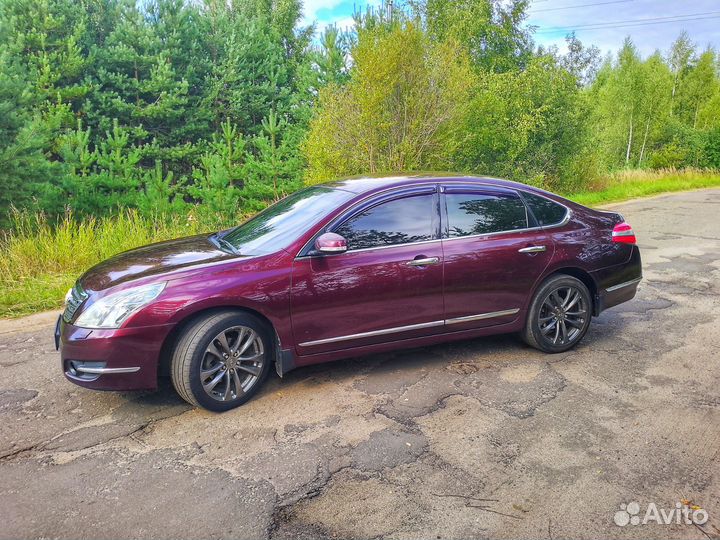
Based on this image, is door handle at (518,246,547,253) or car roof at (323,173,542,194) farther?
door handle at (518,246,547,253)

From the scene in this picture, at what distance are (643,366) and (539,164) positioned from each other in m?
14.0

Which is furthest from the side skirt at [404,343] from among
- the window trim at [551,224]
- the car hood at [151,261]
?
the car hood at [151,261]

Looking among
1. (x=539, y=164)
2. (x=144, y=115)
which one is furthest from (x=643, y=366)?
(x=144, y=115)

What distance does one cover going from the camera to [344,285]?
4266 mm

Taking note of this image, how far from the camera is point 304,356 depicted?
428 centimetres

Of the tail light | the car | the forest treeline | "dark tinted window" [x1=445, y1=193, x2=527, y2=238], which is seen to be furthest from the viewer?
the forest treeline

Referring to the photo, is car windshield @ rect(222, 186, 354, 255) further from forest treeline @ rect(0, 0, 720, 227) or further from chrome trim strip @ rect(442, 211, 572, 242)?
forest treeline @ rect(0, 0, 720, 227)

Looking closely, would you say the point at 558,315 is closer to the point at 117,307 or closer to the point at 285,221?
the point at 285,221

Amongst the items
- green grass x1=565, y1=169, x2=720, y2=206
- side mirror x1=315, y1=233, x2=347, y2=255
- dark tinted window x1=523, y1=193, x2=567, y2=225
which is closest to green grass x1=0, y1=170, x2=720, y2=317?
side mirror x1=315, y1=233, x2=347, y2=255

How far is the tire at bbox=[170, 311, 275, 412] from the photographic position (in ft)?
12.7

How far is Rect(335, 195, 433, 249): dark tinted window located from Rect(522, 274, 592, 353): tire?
1.26 metres

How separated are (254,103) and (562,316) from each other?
61.5 ft

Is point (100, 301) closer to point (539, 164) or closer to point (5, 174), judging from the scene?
point (5, 174)

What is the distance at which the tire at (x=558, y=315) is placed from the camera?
5.05m
